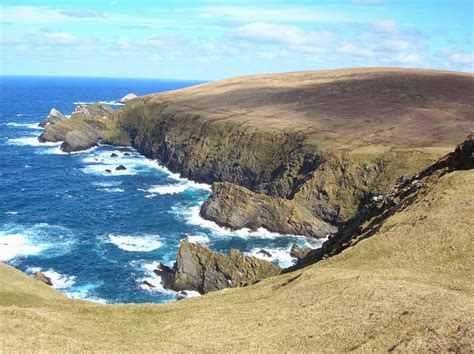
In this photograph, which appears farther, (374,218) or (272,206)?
(272,206)

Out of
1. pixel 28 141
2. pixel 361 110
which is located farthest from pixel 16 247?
pixel 361 110

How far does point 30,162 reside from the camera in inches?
5674

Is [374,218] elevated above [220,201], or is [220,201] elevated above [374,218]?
[374,218]

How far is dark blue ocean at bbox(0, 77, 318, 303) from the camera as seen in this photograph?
72.2 metres

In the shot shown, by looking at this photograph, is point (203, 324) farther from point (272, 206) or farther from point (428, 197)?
point (272, 206)

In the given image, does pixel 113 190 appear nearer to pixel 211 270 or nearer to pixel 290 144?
pixel 290 144

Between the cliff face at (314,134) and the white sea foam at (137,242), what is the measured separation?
50.1ft

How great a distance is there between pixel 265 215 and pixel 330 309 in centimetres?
6455

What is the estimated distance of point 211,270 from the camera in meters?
67.6

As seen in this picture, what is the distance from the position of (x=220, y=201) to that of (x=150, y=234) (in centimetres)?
1666

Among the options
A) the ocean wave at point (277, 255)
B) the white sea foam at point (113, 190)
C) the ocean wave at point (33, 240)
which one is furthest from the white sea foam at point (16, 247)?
the ocean wave at point (277, 255)

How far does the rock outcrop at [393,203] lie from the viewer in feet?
155

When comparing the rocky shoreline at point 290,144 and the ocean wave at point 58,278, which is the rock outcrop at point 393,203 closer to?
the rocky shoreline at point 290,144

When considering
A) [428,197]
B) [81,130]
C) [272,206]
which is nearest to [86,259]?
[272,206]
